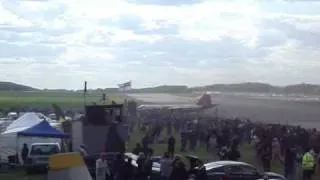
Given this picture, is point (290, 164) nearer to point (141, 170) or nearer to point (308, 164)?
point (308, 164)

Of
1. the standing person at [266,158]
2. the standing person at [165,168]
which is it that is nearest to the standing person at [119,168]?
the standing person at [165,168]

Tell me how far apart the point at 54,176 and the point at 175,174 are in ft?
32.5

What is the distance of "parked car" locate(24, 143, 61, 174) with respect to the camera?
104ft

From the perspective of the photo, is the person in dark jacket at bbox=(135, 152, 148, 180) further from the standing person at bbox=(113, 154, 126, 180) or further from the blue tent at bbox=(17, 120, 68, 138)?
the blue tent at bbox=(17, 120, 68, 138)

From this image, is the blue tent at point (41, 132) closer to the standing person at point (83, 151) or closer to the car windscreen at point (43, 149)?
the car windscreen at point (43, 149)

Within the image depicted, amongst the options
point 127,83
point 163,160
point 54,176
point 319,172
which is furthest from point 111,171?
point 127,83

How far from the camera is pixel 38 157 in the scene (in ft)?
105

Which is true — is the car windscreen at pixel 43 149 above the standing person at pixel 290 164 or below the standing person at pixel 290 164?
above

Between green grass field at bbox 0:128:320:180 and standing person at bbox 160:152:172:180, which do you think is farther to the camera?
green grass field at bbox 0:128:320:180

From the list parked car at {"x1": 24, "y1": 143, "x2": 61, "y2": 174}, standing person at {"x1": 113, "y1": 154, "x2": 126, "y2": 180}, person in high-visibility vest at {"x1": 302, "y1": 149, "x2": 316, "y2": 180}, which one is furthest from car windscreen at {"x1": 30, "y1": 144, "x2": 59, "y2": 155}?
person in high-visibility vest at {"x1": 302, "y1": 149, "x2": 316, "y2": 180}

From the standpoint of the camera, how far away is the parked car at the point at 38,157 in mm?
31594

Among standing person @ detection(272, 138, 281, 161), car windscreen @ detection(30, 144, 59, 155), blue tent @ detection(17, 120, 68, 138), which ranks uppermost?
blue tent @ detection(17, 120, 68, 138)

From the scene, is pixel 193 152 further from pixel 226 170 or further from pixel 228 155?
pixel 226 170

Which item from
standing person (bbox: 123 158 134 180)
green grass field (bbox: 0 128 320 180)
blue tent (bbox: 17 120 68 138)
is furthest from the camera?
blue tent (bbox: 17 120 68 138)
